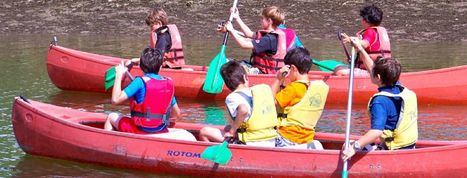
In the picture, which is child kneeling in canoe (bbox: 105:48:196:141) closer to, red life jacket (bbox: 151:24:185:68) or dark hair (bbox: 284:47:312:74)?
dark hair (bbox: 284:47:312:74)

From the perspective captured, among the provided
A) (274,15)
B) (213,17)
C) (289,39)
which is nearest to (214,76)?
(289,39)

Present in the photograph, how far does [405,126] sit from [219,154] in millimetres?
1494

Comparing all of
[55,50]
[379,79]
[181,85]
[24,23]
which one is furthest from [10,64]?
[379,79]

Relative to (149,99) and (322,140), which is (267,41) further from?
(149,99)

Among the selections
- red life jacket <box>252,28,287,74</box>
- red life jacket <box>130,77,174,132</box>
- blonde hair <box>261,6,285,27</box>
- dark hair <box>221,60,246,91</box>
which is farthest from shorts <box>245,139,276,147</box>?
red life jacket <box>252,28,287,74</box>

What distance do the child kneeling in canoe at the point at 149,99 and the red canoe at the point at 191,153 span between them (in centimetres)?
15

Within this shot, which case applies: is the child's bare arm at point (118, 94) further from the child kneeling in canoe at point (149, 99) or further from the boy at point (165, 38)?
the boy at point (165, 38)

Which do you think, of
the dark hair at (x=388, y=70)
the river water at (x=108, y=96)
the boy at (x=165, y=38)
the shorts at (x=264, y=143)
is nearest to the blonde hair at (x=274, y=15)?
the river water at (x=108, y=96)

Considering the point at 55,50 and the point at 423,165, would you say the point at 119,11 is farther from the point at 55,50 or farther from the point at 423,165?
the point at 423,165

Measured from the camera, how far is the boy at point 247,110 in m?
7.68

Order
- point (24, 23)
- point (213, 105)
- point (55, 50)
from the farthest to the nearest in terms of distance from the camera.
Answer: point (24, 23)
point (55, 50)
point (213, 105)

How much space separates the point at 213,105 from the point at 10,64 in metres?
5.27

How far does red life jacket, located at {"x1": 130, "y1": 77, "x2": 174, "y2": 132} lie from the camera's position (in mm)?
8117

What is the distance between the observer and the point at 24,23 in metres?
22.6
